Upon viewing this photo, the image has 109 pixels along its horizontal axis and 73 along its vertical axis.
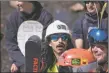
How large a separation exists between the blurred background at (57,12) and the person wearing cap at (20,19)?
0.70 feet

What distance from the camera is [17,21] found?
674 cm

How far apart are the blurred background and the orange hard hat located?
82cm

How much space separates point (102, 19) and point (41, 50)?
789mm

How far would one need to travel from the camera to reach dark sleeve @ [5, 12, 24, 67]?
6.76 meters

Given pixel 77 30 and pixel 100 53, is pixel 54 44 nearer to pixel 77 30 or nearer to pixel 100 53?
pixel 77 30

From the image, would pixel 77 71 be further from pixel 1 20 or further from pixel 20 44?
pixel 1 20

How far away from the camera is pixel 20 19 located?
6738 mm

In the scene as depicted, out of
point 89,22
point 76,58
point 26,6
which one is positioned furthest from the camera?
point 26,6

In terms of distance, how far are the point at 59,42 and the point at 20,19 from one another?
58 cm

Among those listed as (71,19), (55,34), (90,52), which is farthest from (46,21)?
(71,19)

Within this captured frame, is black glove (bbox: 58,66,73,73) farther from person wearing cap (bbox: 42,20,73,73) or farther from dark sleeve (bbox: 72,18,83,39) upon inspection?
dark sleeve (bbox: 72,18,83,39)

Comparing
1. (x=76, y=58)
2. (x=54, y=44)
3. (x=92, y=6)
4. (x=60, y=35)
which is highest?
(x=92, y=6)

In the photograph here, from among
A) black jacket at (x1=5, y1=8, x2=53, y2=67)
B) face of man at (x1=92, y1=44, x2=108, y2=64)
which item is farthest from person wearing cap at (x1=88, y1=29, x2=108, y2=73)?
black jacket at (x1=5, y1=8, x2=53, y2=67)

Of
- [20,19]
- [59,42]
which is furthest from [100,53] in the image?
[20,19]
